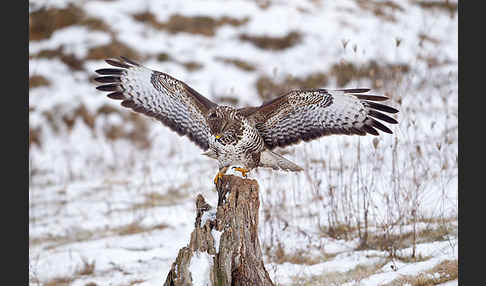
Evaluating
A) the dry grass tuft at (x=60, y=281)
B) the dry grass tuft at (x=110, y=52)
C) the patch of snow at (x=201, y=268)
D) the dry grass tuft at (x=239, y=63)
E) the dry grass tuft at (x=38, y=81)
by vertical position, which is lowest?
the dry grass tuft at (x=60, y=281)

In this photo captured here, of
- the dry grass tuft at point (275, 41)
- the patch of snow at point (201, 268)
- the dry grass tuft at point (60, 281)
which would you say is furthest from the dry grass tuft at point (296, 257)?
the dry grass tuft at point (275, 41)

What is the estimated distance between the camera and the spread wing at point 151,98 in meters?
4.42

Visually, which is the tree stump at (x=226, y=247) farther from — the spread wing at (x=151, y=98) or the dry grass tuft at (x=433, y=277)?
the dry grass tuft at (x=433, y=277)

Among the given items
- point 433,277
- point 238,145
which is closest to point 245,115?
point 238,145

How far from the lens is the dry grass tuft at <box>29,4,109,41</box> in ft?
45.0

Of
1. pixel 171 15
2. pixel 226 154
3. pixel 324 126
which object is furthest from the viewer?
pixel 171 15

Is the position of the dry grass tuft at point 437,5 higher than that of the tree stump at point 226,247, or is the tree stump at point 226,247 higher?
the dry grass tuft at point 437,5

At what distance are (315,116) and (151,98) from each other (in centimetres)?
162

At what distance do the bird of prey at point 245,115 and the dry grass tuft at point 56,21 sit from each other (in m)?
10.0

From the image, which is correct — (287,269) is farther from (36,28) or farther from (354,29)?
(36,28)

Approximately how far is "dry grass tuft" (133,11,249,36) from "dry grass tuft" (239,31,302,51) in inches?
27.7

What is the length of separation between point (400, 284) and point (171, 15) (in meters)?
12.3

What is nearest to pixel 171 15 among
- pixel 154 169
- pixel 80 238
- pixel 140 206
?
pixel 154 169

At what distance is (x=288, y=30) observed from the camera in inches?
551
